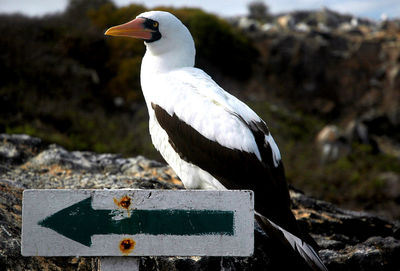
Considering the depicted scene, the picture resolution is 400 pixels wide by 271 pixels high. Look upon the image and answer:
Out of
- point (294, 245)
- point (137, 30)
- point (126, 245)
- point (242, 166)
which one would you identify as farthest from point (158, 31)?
point (126, 245)

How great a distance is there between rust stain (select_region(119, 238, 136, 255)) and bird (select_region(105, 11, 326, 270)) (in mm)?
1153

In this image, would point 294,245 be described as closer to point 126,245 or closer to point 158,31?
point 126,245

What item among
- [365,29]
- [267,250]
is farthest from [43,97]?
[365,29]

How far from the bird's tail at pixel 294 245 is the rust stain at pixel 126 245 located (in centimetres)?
127

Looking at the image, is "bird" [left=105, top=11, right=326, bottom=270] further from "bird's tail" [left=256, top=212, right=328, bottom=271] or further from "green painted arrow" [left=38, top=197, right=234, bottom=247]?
"green painted arrow" [left=38, top=197, right=234, bottom=247]

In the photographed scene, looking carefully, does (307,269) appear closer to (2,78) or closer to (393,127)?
(2,78)

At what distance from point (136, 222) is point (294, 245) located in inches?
54.2

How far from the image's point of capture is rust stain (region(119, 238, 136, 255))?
7.04 ft

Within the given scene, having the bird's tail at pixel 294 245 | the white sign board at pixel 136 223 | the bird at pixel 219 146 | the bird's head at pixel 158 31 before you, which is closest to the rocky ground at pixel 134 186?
the bird's tail at pixel 294 245

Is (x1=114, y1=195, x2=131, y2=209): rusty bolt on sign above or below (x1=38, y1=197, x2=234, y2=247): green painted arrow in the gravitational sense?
above

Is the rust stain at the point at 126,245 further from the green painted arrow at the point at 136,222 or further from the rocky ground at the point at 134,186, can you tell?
the rocky ground at the point at 134,186

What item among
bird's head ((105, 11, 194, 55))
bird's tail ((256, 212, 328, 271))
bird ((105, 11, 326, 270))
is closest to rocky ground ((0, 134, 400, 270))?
bird's tail ((256, 212, 328, 271))

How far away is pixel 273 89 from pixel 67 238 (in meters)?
19.7

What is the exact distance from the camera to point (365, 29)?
97.7ft
